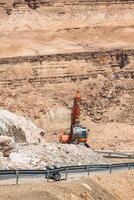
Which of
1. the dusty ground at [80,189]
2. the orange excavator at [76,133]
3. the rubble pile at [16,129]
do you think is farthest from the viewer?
the orange excavator at [76,133]

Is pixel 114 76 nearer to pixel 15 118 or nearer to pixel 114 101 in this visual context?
pixel 114 101

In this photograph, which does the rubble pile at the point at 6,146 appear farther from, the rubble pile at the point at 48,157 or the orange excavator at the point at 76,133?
the orange excavator at the point at 76,133

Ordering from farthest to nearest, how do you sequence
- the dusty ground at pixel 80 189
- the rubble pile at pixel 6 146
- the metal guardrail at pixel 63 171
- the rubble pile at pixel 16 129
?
the rubble pile at pixel 16 129, the rubble pile at pixel 6 146, the metal guardrail at pixel 63 171, the dusty ground at pixel 80 189

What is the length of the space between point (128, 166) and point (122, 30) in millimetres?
50434

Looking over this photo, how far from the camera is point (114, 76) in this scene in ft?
241

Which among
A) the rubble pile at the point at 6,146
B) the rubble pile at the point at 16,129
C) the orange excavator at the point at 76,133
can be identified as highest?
the rubble pile at the point at 6,146

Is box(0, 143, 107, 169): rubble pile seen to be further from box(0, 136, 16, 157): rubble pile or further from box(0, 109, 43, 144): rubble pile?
box(0, 109, 43, 144): rubble pile

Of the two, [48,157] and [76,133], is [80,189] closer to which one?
[48,157]

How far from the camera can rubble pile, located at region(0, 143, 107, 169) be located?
37969 mm

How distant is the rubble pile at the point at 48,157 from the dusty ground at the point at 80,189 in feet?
10.5

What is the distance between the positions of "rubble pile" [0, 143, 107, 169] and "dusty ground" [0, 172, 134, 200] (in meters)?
3.19

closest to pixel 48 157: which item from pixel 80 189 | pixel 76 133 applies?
pixel 80 189

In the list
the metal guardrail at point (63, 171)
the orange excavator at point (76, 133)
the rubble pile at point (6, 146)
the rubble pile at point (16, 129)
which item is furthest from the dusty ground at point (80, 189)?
the orange excavator at point (76, 133)

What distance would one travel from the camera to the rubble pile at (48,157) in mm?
37969
